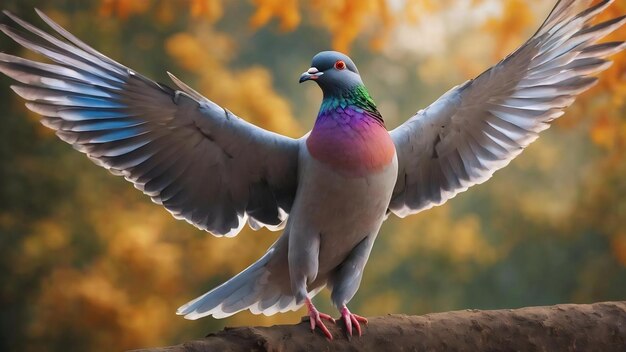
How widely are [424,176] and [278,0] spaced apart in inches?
57.6

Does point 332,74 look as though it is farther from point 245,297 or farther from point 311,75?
point 245,297

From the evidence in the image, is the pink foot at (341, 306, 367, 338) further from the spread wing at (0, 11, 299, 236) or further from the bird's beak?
the bird's beak

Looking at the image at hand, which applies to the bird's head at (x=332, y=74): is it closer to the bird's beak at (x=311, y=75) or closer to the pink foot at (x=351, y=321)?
the bird's beak at (x=311, y=75)

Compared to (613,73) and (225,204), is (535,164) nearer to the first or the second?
(613,73)

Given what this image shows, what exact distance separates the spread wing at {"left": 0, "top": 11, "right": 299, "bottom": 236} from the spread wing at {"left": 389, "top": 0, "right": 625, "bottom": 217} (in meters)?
0.28

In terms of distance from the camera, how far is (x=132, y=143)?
5.25 ft

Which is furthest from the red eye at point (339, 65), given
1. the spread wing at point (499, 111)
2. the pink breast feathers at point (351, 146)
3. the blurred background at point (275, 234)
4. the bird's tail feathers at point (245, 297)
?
the blurred background at point (275, 234)

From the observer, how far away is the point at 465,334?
4.86ft

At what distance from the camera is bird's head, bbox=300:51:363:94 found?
5.02ft

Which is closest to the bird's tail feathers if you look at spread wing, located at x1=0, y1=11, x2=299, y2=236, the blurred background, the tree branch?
spread wing, located at x1=0, y1=11, x2=299, y2=236

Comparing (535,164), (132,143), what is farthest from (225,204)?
(535,164)

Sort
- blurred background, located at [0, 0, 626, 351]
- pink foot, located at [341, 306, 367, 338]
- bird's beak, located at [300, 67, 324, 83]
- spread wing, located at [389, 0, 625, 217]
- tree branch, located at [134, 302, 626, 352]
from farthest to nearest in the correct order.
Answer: blurred background, located at [0, 0, 626, 351] < spread wing, located at [389, 0, 625, 217] < bird's beak, located at [300, 67, 324, 83] < pink foot, located at [341, 306, 367, 338] < tree branch, located at [134, 302, 626, 352]

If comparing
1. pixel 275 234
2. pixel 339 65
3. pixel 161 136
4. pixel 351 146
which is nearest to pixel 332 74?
pixel 339 65

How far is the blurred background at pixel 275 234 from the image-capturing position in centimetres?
319
